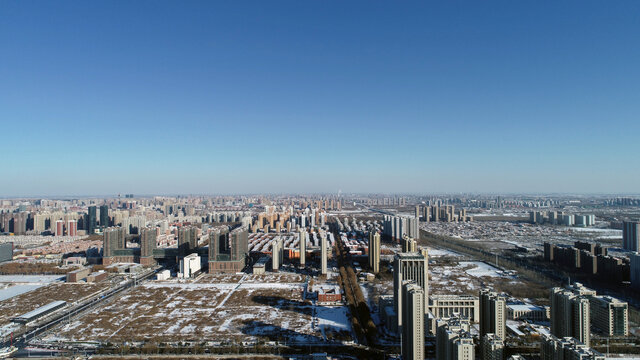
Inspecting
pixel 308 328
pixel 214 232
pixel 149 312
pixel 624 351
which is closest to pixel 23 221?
pixel 214 232

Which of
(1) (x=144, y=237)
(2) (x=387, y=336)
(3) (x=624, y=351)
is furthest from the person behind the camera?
(1) (x=144, y=237)

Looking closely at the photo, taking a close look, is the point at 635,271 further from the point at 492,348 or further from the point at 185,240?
the point at 185,240

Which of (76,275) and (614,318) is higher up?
(614,318)

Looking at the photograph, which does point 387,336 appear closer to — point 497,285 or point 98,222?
point 497,285

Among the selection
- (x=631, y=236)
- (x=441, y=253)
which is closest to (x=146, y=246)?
(x=441, y=253)

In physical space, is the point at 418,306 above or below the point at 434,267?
above
